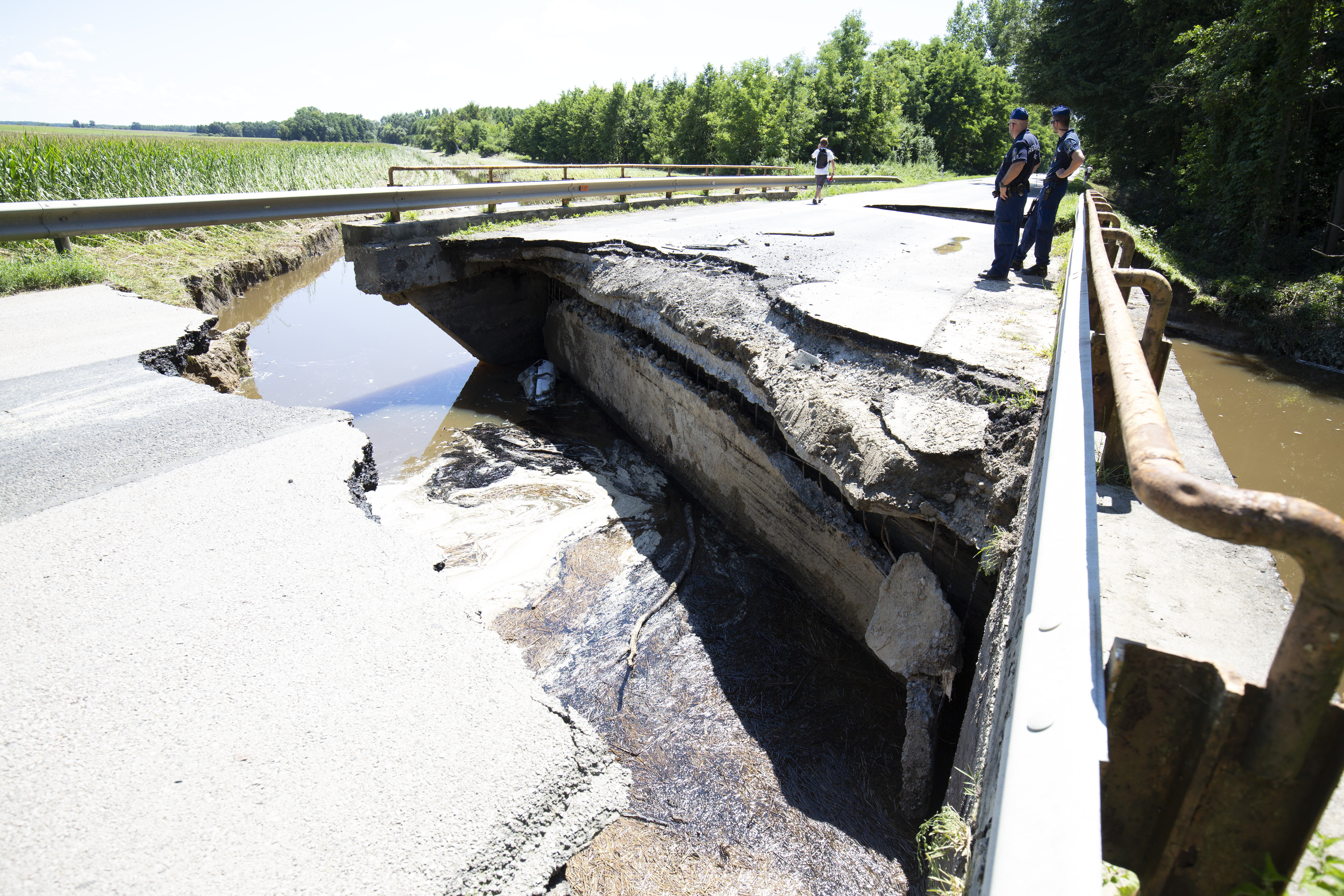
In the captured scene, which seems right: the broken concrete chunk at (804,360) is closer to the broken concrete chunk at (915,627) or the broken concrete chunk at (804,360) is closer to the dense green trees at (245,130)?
the broken concrete chunk at (915,627)

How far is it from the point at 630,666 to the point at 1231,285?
14140mm

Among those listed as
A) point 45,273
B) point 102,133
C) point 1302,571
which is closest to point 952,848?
point 1302,571

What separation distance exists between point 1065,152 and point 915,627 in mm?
4835

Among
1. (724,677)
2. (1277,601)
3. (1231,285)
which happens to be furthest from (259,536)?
(1231,285)

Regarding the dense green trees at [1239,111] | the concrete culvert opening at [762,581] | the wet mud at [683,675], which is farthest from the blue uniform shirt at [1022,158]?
the dense green trees at [1239,111]

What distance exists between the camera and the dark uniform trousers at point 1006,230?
20.6 feet

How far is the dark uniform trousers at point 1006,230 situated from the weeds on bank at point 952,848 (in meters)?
5.41

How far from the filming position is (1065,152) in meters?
6.17

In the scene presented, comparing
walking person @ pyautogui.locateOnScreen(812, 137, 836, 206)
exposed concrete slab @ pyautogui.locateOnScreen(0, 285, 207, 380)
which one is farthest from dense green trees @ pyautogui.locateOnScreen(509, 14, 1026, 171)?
exposed concrete slab @ pyautogui.locateOnScreen(0, 285, 207, 380)

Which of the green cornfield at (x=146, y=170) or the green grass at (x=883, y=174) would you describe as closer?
the green cornfield at (x=146, y=170)

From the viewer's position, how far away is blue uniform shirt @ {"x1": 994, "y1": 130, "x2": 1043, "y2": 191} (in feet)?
20.0

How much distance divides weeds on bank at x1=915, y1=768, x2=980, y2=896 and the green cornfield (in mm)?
11495

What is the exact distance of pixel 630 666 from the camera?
460 cm

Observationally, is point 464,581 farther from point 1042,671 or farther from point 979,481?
point 1042,671
